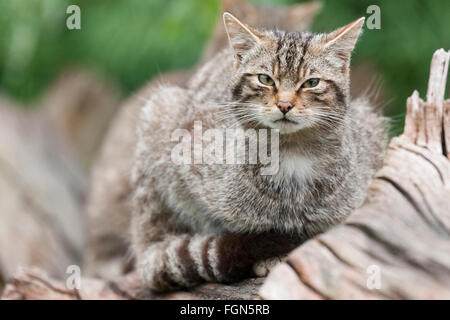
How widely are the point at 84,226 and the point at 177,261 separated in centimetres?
287

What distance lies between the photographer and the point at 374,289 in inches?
83.7

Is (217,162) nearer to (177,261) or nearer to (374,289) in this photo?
(177,261)

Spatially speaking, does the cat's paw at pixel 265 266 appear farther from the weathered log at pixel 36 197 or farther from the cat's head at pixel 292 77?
the weathered log at pixel 36 197

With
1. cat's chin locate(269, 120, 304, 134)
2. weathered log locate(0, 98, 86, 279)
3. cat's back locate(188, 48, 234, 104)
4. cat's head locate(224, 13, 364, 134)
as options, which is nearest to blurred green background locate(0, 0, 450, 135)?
weathered log locate(0, 98, 86, 279)

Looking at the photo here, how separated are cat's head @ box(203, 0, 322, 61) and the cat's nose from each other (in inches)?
99.0

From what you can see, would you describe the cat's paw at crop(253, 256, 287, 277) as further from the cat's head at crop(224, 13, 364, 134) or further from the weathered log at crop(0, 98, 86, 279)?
the weathered log at crop(0, 98, 86, 279)

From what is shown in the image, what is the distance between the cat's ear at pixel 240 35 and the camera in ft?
9.53

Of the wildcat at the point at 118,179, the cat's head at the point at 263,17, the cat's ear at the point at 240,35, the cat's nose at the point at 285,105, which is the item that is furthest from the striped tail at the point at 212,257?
the cat's head at the point at 263,17

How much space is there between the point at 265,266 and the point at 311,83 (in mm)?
889

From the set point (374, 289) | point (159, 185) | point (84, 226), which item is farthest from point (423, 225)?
point (84, 226)

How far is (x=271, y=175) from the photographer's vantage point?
294cm

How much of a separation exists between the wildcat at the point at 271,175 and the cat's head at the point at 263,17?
1.87m

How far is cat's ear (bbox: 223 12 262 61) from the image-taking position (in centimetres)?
A: 291

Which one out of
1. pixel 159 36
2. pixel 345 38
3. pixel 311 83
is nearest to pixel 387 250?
pixel 311 83
